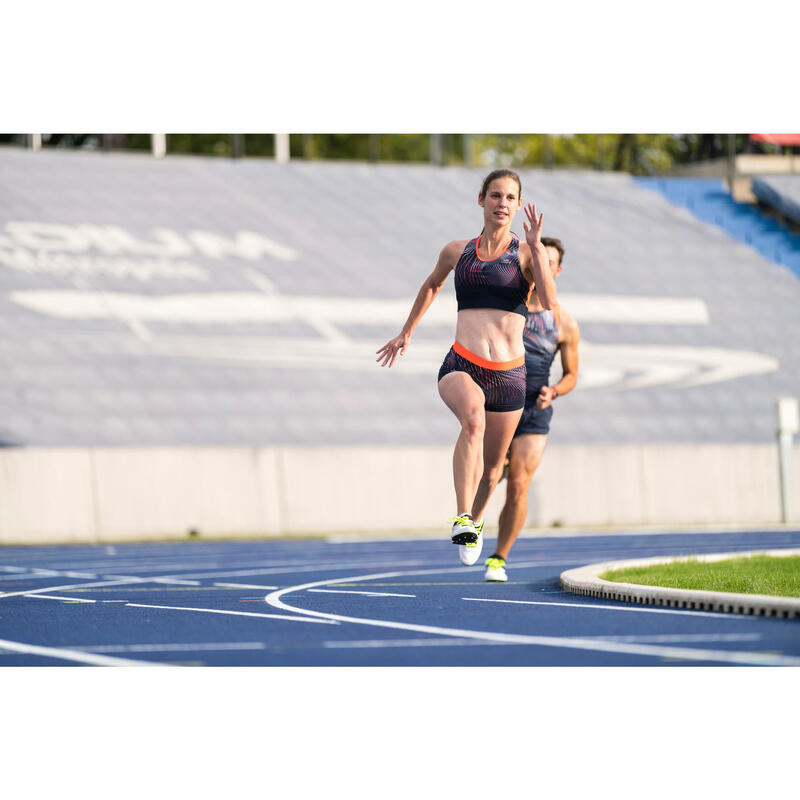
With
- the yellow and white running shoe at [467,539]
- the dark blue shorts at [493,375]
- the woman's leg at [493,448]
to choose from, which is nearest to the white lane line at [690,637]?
the yellow and white running shoe at [467,539]

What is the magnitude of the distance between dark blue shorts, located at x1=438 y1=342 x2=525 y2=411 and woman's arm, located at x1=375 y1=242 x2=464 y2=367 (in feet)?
1.01

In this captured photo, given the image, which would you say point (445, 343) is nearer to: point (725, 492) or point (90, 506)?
point (725, 492)

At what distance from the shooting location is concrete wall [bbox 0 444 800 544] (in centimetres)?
2528

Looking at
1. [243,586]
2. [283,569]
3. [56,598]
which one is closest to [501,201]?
[56,598]

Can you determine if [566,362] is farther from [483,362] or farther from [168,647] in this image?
[168,647]

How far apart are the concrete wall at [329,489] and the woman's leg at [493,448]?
17117mm

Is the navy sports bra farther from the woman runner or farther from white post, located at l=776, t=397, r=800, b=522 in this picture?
white post, located at l=776, t=397, r=800, b=522

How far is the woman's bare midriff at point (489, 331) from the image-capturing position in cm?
880

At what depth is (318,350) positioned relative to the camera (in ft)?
104

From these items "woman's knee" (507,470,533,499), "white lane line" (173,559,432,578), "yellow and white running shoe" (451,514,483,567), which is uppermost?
"woman's knee" (507,470,533,499)

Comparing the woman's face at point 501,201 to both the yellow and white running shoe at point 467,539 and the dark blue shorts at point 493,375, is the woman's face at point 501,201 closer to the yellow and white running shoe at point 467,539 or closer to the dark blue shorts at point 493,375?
the dark blue shorts at point 493,375

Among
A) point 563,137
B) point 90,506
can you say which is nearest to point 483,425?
point 90,506

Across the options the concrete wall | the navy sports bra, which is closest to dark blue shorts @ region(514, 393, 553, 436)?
the navy sports bra

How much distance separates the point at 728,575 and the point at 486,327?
4191mm
